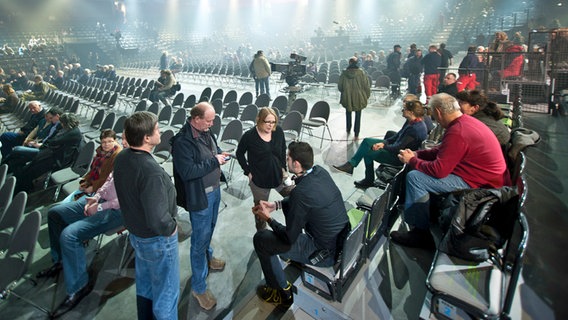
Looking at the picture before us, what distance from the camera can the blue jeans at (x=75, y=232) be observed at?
8.77ft

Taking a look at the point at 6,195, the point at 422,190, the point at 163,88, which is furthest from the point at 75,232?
the point at 163,88

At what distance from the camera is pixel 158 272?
206cm

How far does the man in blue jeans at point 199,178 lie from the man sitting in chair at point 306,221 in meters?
0.47

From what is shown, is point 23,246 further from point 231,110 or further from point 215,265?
point 231,110

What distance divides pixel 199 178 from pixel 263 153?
2.44 ft

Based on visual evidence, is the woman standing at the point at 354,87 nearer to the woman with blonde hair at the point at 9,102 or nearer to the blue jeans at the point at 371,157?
the blue jeans at the point at 371,157

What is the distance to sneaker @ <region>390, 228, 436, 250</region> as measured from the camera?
3.11 metres

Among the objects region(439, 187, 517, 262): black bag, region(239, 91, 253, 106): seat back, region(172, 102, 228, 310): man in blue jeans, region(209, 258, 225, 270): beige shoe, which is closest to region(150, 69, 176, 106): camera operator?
region(239, 91, 253, 106): seat back

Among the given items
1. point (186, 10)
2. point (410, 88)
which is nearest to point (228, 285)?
point (410, 88)

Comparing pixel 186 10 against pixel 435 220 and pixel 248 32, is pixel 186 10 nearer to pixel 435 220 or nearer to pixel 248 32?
pixel 248 32

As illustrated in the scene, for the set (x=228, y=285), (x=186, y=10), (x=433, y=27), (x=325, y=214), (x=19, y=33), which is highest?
(x=186, y=10)

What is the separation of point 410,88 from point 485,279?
850 centimetres

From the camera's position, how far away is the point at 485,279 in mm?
2039

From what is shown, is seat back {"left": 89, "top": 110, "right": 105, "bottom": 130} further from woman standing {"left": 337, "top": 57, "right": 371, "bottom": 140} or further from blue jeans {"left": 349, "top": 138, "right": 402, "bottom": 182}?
blue jeans {"left": 349, "top": 138, "right": 402, "bottom": 182}
